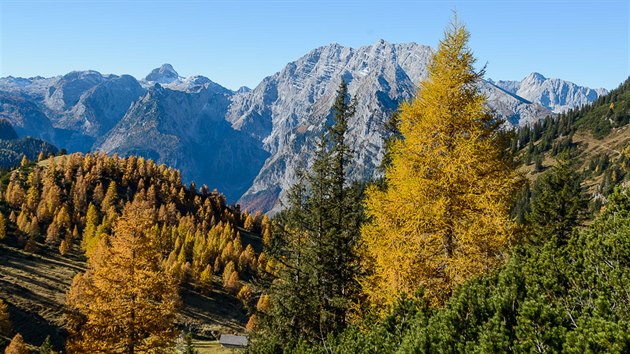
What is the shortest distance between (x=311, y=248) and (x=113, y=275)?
1059cm

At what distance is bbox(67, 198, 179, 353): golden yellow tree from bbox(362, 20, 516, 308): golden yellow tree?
11904 millimetres

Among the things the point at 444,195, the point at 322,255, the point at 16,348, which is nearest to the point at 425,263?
the point at 444,195

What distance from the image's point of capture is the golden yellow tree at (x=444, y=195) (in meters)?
15.3

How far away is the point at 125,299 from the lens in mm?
21531

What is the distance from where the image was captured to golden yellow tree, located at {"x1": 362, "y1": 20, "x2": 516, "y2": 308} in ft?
50.3

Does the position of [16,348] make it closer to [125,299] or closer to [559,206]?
[125,299]

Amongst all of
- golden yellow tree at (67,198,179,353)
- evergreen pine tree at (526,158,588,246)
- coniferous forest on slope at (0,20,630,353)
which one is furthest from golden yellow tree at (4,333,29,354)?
evergreen pine tree at (526,158,588,246)

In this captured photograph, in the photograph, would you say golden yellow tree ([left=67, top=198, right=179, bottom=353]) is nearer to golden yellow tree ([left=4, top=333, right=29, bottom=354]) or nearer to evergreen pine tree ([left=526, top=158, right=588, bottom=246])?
evergreen pine tree ([left=526, top=158, right=588, bottom=246])

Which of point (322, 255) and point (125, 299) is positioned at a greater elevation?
point (322, 255)

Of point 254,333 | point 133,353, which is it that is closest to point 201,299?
point 254,333

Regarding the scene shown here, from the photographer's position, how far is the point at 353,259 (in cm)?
2433

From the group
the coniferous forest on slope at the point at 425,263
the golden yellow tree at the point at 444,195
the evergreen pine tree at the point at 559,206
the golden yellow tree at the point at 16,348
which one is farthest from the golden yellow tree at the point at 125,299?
the golden yellow tree at the point at 16,348

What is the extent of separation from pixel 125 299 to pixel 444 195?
54.1 ft

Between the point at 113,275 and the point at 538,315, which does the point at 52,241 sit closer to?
the point at 113,275
